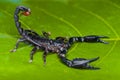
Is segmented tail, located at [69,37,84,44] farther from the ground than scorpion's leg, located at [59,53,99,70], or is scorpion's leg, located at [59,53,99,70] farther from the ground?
segmented tail, located at [69,37,84,44]

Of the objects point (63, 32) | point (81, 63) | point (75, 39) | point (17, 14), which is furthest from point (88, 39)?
point (17, 14)

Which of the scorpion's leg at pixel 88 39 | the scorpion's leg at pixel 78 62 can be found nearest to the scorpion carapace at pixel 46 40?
the scorpion's leg at pixel 88 39

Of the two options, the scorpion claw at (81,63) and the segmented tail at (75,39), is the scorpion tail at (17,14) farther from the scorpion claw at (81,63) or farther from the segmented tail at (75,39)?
the scorpion claw at (81,63)

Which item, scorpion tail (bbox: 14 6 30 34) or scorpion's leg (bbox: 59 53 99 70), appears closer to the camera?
scorpion's leg (bbox: 59 53 99 70)

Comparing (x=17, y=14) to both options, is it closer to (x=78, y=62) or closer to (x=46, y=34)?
(x=46, y=34)

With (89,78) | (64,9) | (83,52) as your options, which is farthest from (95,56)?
(64,9)

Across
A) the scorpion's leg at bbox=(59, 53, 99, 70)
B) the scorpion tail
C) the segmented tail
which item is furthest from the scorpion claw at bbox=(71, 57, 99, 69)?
the scorpion tail

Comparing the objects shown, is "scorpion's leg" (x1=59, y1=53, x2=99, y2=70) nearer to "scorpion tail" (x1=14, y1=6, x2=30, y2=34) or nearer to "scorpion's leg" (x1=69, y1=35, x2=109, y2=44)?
"scorpion's leg" (x1=69, y1=35, x2=109, y2=44)

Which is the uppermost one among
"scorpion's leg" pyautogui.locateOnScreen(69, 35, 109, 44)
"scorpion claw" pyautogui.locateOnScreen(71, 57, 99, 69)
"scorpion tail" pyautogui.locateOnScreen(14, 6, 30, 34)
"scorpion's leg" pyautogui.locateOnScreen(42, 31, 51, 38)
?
"scorpion tail" pyautogui.locateOnScreen(14, 6, 30, 34)

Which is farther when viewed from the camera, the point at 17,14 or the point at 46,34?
the point at 17,14

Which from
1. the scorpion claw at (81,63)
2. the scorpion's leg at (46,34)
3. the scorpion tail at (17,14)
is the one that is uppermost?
the scorpion tail at (17,14)
